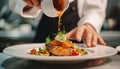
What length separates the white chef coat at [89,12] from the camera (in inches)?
56.8

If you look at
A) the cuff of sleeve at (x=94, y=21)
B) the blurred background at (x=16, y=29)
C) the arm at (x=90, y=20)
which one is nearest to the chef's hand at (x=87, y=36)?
the arm at (x=90, y=20)

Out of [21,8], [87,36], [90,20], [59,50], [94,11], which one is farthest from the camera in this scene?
[94,11]

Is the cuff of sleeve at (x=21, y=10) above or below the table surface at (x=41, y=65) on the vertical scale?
above

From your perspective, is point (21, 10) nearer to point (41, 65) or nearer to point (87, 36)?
point (87, 36)

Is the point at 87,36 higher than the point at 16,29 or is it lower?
higher

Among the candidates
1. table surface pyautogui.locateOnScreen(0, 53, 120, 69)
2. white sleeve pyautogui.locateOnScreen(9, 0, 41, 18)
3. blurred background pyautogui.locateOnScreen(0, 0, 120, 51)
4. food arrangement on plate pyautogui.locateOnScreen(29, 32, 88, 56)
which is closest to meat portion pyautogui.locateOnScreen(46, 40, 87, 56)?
food arrangement on plate pyautogui.locateOnScreen(29, 32, 88, 56)

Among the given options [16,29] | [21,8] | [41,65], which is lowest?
[16,29]

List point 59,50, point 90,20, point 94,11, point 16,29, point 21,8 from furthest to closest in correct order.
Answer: point 16,29 < point 94,11 < point 90,20 < point 21,8 < point 59,50

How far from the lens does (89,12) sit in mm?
1556

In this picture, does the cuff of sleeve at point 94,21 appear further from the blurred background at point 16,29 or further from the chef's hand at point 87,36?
the blurred background at point 16,29

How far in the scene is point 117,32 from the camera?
2689 millimetres

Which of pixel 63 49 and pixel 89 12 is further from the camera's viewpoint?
pixel 89 12

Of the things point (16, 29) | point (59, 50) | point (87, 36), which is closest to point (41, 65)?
point (59, 50)

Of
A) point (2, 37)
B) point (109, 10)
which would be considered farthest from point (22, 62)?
point (109, 10)
